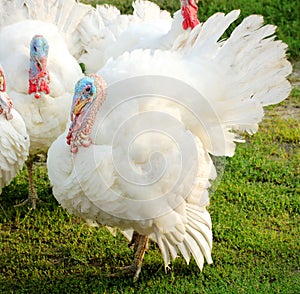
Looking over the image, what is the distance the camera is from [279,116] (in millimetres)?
7137

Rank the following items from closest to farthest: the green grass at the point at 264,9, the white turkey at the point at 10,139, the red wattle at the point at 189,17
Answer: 1. the white turkey at the point at 10,139
2. the red wattle at the point at 189,17
3. the green grass at the point at 264,9

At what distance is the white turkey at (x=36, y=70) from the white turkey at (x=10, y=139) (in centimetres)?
32

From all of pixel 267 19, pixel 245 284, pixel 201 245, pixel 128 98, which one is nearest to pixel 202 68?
pixel 128 98

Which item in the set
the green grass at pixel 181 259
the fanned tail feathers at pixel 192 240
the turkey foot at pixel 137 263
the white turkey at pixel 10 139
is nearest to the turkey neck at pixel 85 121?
the white turkey at pixel 10 139

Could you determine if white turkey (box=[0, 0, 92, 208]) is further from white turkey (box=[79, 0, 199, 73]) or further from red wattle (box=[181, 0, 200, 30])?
red wattle (box=[181, 0, 200, 30])

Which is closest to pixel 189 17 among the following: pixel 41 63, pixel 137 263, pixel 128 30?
pixel 128 30

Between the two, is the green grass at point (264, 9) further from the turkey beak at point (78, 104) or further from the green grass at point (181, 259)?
the turkey beak at point (78, 104)

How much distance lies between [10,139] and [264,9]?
16.8 feet

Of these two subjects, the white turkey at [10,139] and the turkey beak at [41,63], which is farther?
the turkey beak at [41,63]

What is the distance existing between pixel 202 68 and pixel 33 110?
1330mm

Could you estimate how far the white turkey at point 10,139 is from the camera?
4578mm

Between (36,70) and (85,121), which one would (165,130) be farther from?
(36,70)

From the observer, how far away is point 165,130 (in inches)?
166

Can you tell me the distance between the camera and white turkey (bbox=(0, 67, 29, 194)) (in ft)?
15.0
